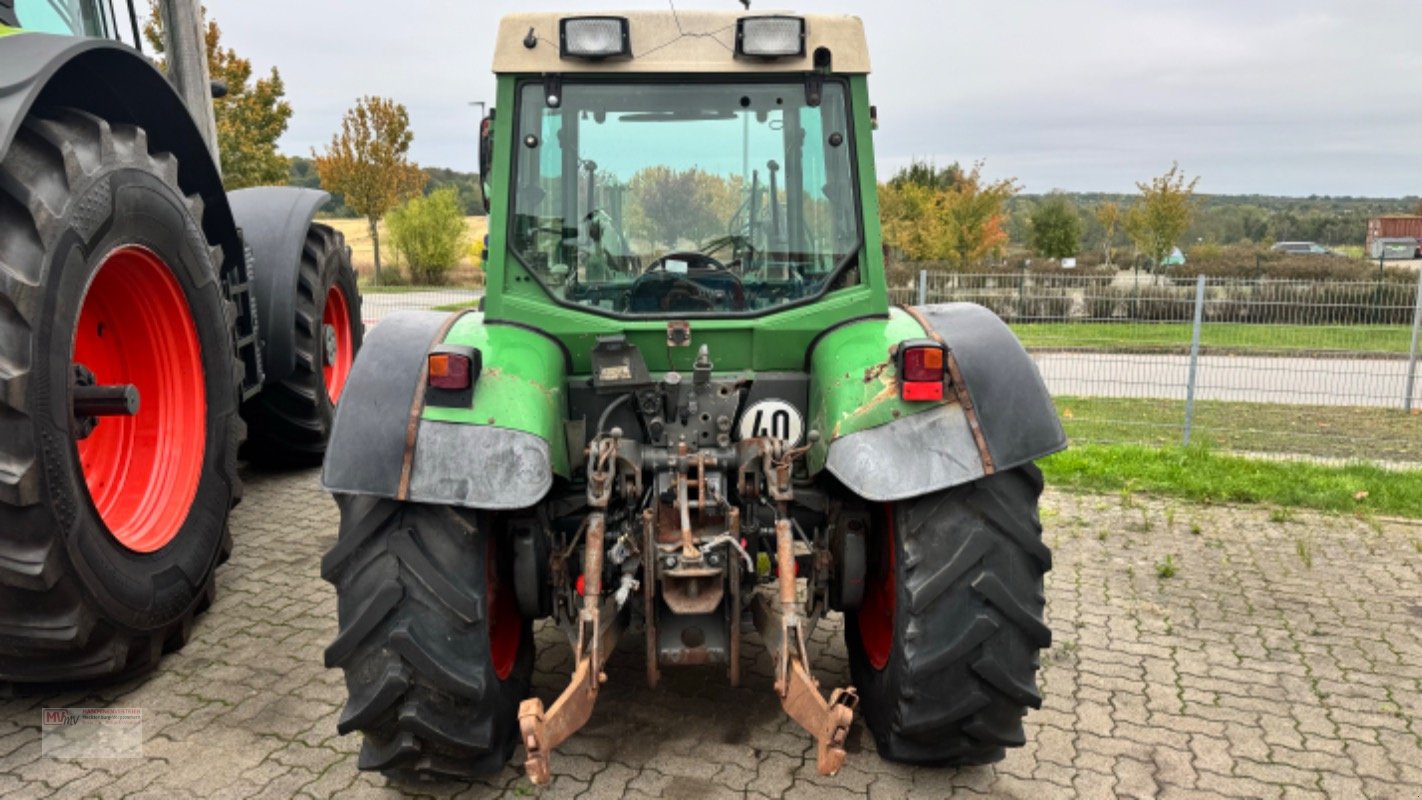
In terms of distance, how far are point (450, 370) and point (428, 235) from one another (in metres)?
27.2

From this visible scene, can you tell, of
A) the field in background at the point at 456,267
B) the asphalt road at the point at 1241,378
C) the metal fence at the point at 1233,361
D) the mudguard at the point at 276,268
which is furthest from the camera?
the field in background at the point at 456,267

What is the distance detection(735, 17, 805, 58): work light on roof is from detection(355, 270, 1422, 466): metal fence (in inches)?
229

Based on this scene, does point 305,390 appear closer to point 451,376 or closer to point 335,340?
point 335,340

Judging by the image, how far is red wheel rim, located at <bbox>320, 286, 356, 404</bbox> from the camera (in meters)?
7.30

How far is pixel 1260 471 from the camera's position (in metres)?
7.36

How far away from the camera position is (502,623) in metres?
3.45

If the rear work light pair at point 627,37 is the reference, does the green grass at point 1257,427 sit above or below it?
below

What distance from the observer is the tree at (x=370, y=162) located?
29.4 m

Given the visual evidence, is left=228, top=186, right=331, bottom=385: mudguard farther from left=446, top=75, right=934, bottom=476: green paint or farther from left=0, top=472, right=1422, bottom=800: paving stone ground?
left=446, top=75, right=934, bottom=476: green paint

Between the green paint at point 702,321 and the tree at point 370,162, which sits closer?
the green paint at point 702,321

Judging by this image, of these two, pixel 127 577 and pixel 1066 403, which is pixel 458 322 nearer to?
pixel 127 577

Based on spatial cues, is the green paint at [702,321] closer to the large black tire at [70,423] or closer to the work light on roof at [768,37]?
the work light on roof at [768,37]

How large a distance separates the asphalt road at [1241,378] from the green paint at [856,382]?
6372mm

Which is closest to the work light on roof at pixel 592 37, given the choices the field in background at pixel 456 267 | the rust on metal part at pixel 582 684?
the rust on metal part at pixel 582 684
